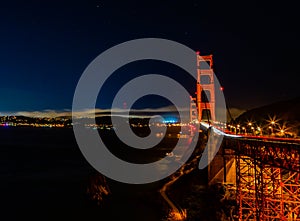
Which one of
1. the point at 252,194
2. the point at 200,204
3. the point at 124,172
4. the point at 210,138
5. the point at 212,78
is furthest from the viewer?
the point at 212,78

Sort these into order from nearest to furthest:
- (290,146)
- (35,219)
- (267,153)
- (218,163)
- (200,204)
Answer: (290,146) < (267,153) < (200,204) < (35,219) < (218,163)

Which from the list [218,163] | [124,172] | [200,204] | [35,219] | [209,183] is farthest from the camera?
[124,172]

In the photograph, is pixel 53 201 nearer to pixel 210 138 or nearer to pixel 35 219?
pixel 35 219

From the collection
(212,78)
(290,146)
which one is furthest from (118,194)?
(212,78)

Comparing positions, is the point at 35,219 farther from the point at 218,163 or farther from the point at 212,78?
the point at 212,78

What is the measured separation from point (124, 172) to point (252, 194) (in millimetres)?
27071

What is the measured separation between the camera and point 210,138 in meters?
29.5

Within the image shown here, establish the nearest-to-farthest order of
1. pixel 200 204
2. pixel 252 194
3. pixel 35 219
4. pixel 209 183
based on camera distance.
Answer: pixel 252 194, pixel 200 204, pixel 35 219, pixel 209 183

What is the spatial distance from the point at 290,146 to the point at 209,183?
1578 centimetres

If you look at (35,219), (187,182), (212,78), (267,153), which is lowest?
(35,219)

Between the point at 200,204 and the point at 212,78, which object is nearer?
the point at 200,204

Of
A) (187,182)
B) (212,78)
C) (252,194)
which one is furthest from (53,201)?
(212,78)

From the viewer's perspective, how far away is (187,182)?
26.4 metres

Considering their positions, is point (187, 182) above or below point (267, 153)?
below
